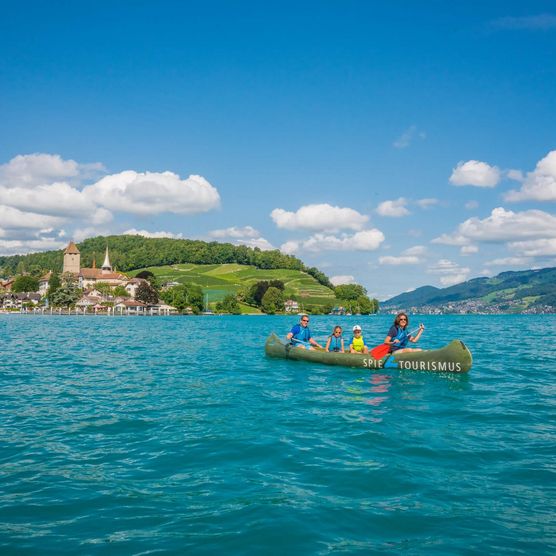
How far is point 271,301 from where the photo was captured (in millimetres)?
188750

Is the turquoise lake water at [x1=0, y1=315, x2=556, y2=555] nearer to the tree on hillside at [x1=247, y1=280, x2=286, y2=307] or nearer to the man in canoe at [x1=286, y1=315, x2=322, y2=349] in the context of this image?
the man in canoe at [x1=286, y1=315, x2=322, y2=349]

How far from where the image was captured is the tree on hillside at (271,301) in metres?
189

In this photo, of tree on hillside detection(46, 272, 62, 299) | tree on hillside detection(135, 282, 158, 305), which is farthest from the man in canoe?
tree on hillside detection(46, 272, 62, 299)

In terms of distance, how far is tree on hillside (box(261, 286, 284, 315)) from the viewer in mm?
188625

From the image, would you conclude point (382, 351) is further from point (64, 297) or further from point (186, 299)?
point (64, 297)

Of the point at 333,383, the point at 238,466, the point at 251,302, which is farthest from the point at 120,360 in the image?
the point at 251,302

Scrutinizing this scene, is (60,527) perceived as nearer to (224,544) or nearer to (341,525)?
(224,544)

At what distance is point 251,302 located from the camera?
650ft

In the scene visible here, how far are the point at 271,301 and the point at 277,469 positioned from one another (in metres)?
179

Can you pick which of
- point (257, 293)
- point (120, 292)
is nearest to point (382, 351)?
point (257, 293)

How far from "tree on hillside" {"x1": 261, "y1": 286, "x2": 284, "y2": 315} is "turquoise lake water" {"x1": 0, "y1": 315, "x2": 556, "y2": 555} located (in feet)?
554

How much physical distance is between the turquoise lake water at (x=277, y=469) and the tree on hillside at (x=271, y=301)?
169 metres

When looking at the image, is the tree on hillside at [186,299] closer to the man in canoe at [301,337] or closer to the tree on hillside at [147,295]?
the tree on hillside at [147,295]

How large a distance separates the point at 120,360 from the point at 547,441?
912 inches
